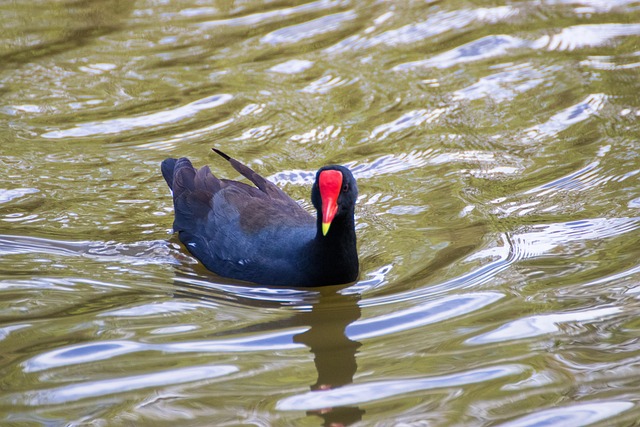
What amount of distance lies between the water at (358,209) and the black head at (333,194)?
0.45 m

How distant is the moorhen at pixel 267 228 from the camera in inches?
177

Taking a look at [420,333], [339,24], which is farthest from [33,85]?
[420,333]

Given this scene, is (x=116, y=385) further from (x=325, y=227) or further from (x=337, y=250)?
(x=337, y=250)

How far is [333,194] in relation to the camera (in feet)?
14.4

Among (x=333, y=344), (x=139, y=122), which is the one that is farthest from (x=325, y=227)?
(x=139, y=122)

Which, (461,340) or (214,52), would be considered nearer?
(461,340)

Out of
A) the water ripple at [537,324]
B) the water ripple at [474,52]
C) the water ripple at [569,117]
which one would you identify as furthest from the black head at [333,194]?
the water ripple at [474,52]

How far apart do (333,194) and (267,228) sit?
637 millimetres

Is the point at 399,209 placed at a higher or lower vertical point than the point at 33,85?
lower

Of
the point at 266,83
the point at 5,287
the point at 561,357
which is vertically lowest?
the point at 561,357

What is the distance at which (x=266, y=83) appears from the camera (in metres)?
7.72

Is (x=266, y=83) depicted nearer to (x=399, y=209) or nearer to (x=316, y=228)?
(x=399, y=209)

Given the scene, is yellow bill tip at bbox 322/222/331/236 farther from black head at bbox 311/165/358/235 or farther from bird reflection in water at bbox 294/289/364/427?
bird reflection in water at bbox 294/289/364/427

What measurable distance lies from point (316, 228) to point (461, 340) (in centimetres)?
117
